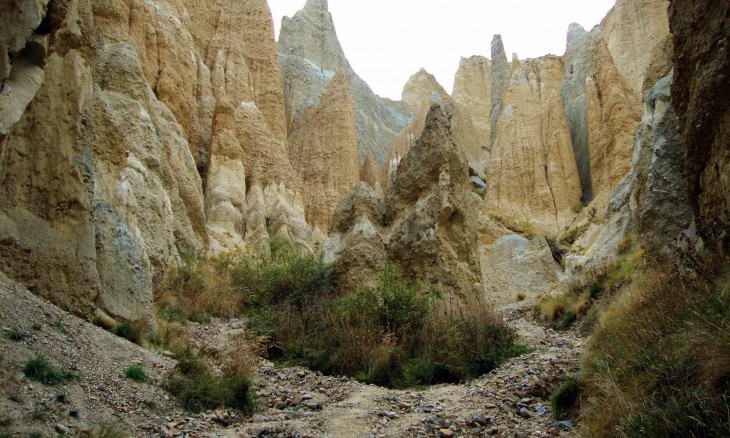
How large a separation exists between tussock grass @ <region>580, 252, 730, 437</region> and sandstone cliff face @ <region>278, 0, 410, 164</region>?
3948 centimetres

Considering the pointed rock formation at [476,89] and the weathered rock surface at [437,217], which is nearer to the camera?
the weathered rock surface at [437,217]

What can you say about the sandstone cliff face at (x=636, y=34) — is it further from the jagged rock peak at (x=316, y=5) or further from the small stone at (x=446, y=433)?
the small stone at (x=446, y=433)

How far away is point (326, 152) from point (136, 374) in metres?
33.5

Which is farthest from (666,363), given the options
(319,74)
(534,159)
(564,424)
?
(319,74)

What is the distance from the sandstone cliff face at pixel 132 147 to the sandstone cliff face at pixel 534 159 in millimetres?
15245

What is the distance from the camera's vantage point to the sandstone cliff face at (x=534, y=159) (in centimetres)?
3766

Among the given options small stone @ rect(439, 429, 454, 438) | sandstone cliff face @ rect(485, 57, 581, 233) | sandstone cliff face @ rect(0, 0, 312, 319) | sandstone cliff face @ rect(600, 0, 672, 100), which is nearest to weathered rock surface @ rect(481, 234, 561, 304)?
sandstone cliff face @ rect(0, 0, 312, 319)

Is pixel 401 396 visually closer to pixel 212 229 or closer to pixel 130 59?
pixel 130 59

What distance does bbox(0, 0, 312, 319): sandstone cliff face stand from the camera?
7641mm

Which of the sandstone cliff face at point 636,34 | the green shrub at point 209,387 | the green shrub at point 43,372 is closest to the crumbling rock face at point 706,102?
the green shrub at point 209,387

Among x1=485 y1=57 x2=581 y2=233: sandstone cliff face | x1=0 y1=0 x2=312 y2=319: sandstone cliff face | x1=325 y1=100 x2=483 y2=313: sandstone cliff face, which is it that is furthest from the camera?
x1=485 y1=57 x2=581 y2=233: sandstone cliff face

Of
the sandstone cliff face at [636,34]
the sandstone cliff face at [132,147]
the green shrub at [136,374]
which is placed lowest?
the green shrub at [136,374]

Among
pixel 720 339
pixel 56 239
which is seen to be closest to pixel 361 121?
pixel 56 239

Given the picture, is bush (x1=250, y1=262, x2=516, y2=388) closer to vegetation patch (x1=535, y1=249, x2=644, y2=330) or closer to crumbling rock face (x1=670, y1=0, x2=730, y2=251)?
vegetation patch (x1=535, y1=249, x2=644, y2=330)
